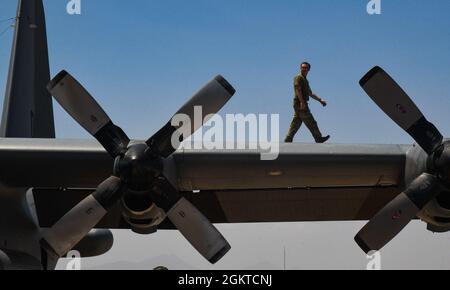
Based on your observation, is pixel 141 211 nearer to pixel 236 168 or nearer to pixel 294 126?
pixel 236 168

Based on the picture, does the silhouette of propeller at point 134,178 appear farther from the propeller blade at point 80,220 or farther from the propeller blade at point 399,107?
the propeller blade at point 399,107

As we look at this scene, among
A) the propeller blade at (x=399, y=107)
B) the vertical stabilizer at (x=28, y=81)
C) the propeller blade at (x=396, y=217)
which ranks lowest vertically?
the propeller blade at (x=396, y=217)

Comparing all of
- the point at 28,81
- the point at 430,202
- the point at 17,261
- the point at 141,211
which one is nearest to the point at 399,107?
the point at 430,202

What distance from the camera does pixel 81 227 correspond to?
12156 millimetres

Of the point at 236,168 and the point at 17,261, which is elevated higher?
the point at 236,168

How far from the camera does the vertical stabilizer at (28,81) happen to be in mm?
17406

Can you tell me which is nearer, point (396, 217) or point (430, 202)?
point (396, 217)

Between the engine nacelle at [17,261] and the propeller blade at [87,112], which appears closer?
the propeller blade at [87,112]

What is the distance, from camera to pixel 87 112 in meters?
12.7

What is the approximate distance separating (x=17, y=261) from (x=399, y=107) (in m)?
9.51

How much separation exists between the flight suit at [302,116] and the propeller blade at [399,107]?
2054mm

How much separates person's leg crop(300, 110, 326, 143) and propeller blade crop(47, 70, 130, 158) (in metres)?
4.27

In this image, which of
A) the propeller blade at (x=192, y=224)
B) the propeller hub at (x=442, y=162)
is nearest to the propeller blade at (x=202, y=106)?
the propeller blade at (x=192, y=224)
